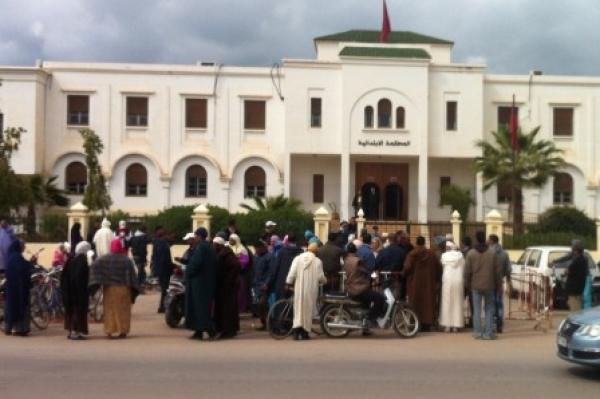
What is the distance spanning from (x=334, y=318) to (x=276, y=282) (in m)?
1.36

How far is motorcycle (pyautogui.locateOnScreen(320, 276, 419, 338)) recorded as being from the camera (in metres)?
14.8

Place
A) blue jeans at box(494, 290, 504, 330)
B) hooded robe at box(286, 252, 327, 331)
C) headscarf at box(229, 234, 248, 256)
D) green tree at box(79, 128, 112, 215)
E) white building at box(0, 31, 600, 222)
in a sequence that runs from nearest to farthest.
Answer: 1. hooded robe at box(286, 252, 327, 331)
2. blue jeans at box(494, 290, 504, 330)
3. headscarf at box(229, 234, 248, 256)
4. green tree at box(79, 128, 112, 215)
5. white building at box(0, 31, 600, 222)

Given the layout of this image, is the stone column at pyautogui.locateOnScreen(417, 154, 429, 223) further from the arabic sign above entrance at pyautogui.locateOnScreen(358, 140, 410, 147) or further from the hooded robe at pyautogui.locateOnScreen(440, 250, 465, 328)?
the hooded robe at pyautogui.locateOnScreen(440, 250, 465, 328)

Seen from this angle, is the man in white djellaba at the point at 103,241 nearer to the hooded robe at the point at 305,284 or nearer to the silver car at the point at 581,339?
→ the hooded robe at the point at 305,284

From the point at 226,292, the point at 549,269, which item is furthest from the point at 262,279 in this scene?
the point at 549,269

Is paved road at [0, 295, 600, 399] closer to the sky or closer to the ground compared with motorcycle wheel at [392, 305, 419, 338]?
closer to the ground

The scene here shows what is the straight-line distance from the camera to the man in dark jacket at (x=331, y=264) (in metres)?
16.1

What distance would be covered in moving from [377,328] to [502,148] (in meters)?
25.0

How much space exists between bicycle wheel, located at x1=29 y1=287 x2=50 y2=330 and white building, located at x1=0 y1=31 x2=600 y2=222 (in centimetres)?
2635

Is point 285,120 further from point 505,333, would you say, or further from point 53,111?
point 505,333

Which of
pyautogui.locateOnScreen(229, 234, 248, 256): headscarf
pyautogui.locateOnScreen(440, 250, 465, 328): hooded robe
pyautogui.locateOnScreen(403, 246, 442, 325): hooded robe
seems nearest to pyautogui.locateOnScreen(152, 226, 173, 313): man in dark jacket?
pyautogui.locateOnScreen(229, 234, 248, 256): headscarf

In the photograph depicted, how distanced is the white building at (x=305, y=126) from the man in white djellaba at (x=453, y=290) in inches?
1006

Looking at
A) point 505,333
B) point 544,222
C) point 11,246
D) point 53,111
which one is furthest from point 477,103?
point 11,246

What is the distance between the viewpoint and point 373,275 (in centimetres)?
1622
